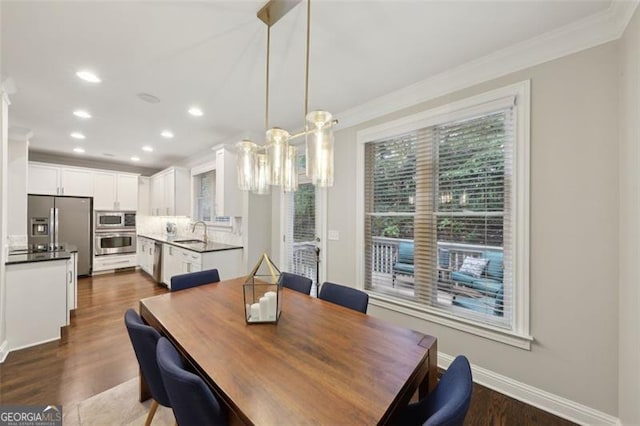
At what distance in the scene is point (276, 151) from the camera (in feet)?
5.10

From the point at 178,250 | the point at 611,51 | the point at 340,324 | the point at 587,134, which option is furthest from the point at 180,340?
the point at 178,250

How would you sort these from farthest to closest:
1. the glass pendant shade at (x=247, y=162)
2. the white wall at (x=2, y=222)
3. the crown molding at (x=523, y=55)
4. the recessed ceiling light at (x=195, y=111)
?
the recessed ceiling light at (x=195, y=111) < the white wall at (x=2, y=222) < the glass pendant shade at (x=247, y=162) < the crown molding at (x=523, y=55)

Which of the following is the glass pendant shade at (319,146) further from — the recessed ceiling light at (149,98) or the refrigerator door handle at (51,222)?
the refrigerator door handle at (51,222)

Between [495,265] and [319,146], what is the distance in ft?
5.78

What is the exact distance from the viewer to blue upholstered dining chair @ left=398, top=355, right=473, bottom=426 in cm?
75

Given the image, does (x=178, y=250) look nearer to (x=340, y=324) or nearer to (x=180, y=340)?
(x=180, y=340)

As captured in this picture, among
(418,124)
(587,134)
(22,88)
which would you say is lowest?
(587,134)

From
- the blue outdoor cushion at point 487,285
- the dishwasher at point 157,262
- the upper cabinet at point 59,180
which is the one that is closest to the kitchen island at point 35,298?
the dishwasher at point 157,262

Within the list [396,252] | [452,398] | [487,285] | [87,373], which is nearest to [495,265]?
[487,285]

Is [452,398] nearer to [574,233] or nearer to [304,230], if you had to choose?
[574,233]

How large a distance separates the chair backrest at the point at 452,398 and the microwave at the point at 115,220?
6.81m

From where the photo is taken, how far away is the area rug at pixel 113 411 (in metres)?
1.67

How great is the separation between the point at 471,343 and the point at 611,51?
2250mm

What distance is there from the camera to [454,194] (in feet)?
7.35
